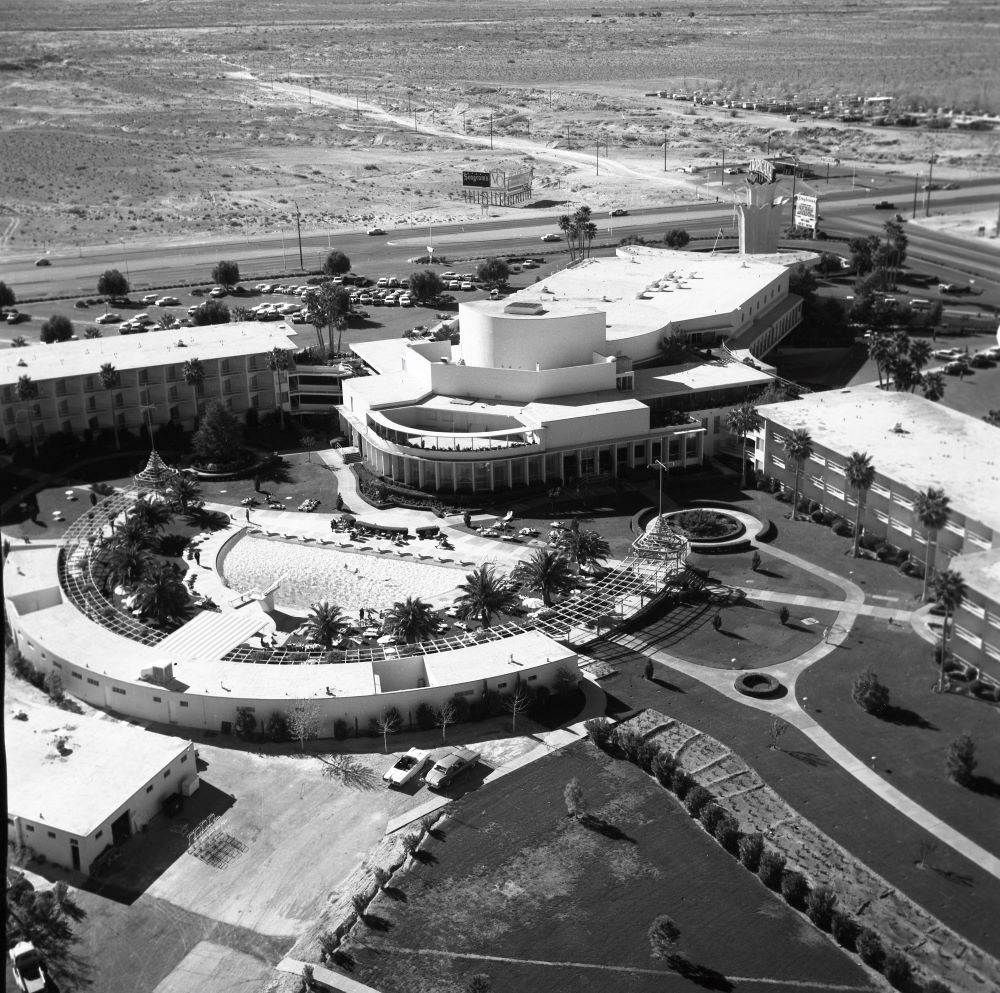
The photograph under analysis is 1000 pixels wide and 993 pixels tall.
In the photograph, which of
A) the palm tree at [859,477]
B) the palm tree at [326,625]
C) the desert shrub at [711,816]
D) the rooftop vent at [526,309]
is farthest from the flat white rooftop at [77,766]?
the rooftop vent at [526,309]

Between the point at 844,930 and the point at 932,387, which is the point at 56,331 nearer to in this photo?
the point at 932,387

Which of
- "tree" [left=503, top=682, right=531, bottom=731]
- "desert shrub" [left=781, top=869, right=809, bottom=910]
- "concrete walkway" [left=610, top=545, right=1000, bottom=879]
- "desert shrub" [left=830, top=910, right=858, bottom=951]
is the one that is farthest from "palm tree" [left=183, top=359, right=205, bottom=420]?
"desert shrub" [left=830, top=910, right=858, bottom=951]

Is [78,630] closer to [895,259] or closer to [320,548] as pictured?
[320,548]

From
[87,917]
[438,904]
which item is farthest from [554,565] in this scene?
[87,917]

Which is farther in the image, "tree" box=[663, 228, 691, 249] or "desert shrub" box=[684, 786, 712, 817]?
"tree" box=[663, 228, 691, 249]

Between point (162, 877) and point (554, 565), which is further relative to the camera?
point (554, 565)

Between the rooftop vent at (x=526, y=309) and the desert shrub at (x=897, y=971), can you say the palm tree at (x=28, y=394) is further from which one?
the desert shrub at (x=897, y=971)

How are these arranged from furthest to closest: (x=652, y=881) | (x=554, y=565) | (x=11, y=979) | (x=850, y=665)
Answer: (x=554, y=565) < (x=850, y=665) < (x=652, y=881) < (x=11, y=979)

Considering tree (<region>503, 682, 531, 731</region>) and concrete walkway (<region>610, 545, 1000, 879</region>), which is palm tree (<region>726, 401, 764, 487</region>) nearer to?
concrete walkway (<region>610, 545, 1000, 879</region>)
